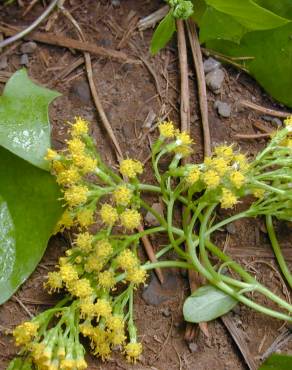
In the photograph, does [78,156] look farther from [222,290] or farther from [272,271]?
[272,271]

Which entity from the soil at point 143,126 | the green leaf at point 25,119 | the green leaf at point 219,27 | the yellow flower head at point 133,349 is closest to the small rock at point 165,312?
the soil at point 143,126

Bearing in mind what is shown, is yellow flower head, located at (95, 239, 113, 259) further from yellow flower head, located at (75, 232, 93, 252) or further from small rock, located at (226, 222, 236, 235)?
small rock, located at (226, 222, 236, 235)

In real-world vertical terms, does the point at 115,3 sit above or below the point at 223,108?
above

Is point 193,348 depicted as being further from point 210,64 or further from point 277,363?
point 210,64

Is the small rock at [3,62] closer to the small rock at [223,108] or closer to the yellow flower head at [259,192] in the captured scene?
the small rock at [223,108]

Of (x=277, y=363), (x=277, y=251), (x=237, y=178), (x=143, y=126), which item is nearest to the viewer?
(x=237, y=178)

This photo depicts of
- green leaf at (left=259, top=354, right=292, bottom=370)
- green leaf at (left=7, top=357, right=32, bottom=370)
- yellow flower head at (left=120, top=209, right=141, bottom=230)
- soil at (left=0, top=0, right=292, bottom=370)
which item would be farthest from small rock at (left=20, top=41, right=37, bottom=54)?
green leaf at (left=259, top=354, right=292, bottom=370)

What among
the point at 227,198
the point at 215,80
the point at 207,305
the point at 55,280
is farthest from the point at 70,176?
the point at 215,80
